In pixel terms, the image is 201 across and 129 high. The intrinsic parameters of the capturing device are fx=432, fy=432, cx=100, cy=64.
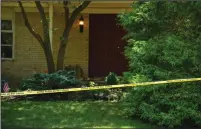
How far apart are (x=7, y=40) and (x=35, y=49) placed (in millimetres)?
1125

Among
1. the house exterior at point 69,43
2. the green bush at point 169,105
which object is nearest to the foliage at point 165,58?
the green bush at point 169,105

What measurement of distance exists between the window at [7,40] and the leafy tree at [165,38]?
7728 mm

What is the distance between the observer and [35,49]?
16094 millimetres

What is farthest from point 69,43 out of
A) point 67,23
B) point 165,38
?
point 165,38

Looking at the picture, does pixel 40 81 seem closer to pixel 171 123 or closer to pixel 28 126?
pixel 28 126

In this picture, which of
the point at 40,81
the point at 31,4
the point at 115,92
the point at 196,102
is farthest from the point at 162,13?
the point at 31,4

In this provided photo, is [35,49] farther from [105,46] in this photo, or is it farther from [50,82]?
[50,82]

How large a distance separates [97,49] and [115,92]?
520cm

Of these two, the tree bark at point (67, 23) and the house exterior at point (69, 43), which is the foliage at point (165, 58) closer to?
the tree bark at point (67, 23)

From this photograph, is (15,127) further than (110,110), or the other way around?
(110,110)

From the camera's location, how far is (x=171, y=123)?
310 inches

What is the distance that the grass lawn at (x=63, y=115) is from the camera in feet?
26.1

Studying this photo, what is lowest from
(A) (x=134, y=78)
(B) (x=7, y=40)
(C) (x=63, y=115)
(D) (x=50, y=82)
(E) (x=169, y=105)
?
(C) (x=63, y=115)

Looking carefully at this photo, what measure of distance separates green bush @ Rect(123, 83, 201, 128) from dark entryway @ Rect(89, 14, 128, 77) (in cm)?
796
